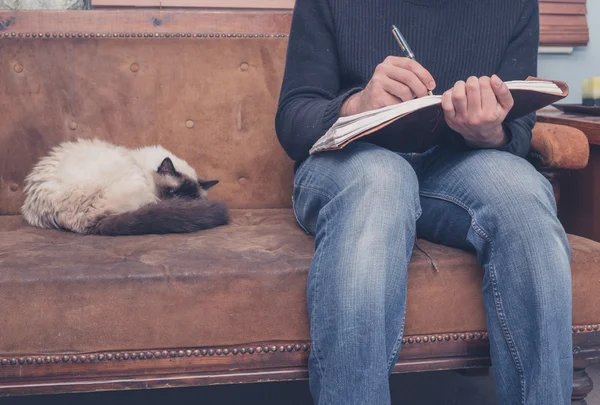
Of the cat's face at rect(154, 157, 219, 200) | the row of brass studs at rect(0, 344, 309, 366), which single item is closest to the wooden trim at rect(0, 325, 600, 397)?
the row of brass studs at rect(0, 344, 309, 366)

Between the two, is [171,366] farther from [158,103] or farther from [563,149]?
[563,149]

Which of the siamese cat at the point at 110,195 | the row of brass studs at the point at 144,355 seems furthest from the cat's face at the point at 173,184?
the row of brass studs at the point at 144,355

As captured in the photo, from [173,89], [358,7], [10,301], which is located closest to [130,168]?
[173,89]

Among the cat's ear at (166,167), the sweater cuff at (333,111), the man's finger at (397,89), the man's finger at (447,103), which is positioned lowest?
the cat's ear at (166,167)

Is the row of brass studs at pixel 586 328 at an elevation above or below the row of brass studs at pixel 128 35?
below

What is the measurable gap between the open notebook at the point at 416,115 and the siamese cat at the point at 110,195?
1.36 feet

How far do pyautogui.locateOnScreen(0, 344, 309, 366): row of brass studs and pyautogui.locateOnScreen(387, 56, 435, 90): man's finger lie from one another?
498 mm

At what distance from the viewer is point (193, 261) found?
1072 millimetres

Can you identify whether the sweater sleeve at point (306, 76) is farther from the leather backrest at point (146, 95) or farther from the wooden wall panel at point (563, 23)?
the wooden wall panel at point (563, 23)

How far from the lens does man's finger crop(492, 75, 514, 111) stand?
37.0 inches

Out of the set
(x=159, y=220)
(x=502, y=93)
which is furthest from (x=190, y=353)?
(x=502, y=93)

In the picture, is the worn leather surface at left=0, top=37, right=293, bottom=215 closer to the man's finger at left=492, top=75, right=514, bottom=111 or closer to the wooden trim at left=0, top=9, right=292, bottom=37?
the wooden trim at left=0, top=9, right=292, bottom=37

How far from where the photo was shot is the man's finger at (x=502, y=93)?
0.94 meters

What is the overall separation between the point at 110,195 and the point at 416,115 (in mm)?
736
